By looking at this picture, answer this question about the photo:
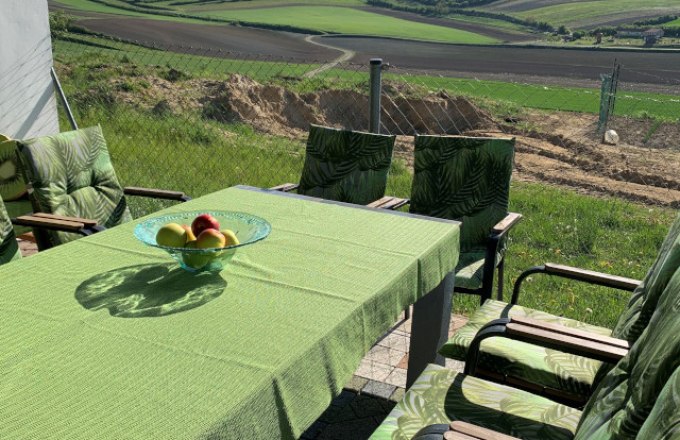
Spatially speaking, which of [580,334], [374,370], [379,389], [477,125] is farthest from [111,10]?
[580,334]

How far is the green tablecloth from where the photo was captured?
146 centimetres

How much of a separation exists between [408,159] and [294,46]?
28847 millimetres

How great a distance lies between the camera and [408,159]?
405 inches

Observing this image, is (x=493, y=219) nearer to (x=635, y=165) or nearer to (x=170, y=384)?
(x=170, y=384)

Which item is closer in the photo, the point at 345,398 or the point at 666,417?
the point at 666,417

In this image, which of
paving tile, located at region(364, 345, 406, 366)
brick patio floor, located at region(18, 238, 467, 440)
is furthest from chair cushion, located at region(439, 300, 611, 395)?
paving tile, located at region(364, 345, 406, 366)

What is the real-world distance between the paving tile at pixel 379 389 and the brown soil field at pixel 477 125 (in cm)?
624

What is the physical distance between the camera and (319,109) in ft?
50.2

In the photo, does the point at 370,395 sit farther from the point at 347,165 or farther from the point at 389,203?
the point at 347,165

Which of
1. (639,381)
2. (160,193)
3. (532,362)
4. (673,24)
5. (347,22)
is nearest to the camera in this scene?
(639,381)

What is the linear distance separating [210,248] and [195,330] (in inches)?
13.5

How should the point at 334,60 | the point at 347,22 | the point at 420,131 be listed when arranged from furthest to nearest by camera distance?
the point at 347,22 → the point at 334,60 → the point at 420,131

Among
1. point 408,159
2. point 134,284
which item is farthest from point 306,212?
point 408,159

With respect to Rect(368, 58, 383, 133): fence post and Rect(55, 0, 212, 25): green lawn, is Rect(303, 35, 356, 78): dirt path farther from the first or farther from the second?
Rect(368, 58, 383, 133): fence post
